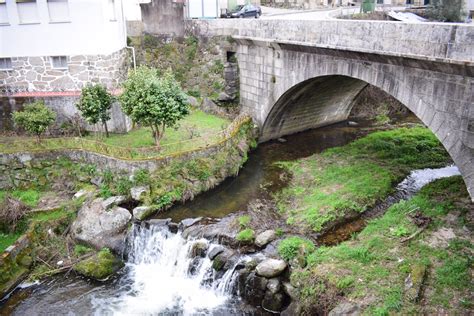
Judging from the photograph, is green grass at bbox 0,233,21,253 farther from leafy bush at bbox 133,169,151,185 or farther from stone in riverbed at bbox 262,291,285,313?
stone in riverbed at bbox 262,291,285,313

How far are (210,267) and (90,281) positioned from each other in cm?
460

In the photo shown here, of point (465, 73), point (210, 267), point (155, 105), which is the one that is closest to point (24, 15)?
point (155, 105)

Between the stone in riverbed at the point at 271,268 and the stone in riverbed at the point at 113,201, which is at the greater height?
the stone in riverbed at the point at 113,201

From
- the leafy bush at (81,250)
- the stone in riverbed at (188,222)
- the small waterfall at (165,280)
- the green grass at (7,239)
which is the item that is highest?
the stone in riverbed at (188,222)

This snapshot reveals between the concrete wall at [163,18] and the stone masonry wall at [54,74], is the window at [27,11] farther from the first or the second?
the concrete wall at [163,18]

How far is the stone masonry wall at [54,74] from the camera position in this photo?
23797 mm

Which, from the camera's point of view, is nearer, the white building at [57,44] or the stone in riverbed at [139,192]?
the stone in riverbed at [139,192]

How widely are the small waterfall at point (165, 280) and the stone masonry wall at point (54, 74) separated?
10.4 meters

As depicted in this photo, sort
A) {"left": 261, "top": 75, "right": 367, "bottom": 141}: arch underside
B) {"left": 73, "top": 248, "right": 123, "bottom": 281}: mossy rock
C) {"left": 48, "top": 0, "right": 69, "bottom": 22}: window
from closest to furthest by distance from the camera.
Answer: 1. {"left": 73, "top": 248, "right": 123, "bottom": 281}: mossy rock
2. {"left": 48, "top": 0, "right": 69, "bottom": 22}: window
3. {"left": 261, "top": 75, "right": 367, "bottom": 141}: arch underside

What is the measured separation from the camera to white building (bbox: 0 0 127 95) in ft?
74.5

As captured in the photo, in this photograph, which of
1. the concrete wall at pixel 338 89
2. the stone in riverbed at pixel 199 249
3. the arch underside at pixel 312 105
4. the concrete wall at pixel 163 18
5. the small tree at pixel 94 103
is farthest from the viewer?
the concrete wall at pixel 163 18

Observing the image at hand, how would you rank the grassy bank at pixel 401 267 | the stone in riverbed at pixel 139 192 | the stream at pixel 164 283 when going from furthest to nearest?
the stone in riverbed at pixel 139 192, the stream at pixel 164 283, the grassy bank at pixel 401 267

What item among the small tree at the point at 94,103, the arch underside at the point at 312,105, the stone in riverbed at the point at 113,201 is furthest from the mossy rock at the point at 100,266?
the arch underside at the point at 312,105

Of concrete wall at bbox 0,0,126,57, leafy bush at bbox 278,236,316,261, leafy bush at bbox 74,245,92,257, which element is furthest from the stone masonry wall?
leafy bush at bbox 278,236,316,261
